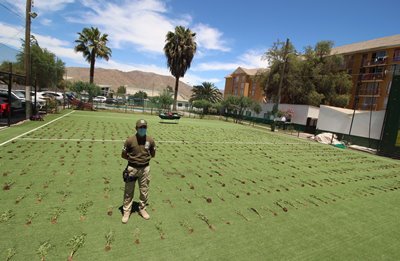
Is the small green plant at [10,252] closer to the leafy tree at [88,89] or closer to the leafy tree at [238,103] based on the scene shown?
the leafy tree at [88,89]

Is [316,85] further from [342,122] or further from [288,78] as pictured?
[342,122]

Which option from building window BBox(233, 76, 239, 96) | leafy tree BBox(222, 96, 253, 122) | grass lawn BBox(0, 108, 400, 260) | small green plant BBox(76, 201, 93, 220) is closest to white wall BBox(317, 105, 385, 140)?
grass lawn BBox(0, 108, 400, 260)

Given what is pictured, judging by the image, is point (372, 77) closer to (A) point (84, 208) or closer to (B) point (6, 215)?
(A) point (84, 208)

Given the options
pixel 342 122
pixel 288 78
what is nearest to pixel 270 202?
pixel 342 122

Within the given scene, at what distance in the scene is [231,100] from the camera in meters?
39.7

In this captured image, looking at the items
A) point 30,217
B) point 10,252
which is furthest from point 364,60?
point 10,252

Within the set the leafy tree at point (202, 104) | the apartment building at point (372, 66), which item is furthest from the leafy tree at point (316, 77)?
the leafy tree at point (202, 104)

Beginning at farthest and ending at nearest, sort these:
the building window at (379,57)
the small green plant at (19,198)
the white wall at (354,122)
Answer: the building window at (379,57), the white wall at (354,122), the small green plant at (19,198)

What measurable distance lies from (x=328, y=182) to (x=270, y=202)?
11.0 feet

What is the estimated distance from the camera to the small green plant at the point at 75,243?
123 inches

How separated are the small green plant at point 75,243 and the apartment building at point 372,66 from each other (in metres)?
43.8

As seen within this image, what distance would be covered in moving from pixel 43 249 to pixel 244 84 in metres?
65.7

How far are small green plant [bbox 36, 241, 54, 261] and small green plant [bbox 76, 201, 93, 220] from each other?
0.78 metres

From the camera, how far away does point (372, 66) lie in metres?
41.9
